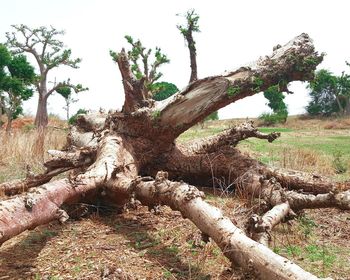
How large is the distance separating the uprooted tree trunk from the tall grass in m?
1.67

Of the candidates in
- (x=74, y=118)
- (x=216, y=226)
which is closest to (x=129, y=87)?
(x=216, y=226)

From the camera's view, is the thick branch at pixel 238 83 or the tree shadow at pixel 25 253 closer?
the tree shadow at pixel 25 253

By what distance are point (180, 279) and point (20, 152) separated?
18.2 ft

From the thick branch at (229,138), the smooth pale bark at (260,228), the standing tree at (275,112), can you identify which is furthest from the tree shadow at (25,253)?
the standing tree at (275,112)

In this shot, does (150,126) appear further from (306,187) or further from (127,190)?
(306,187)

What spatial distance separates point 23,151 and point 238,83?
4.30 m

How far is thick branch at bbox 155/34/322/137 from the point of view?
15.9 feet

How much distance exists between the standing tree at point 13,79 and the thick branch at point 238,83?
1730cm

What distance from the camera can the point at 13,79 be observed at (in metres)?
22.0

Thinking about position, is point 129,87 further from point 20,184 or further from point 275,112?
point 275,112

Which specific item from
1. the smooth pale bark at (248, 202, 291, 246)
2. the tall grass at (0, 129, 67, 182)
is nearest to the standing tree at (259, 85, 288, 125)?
the tall grass at (0, 129, 67, 182)

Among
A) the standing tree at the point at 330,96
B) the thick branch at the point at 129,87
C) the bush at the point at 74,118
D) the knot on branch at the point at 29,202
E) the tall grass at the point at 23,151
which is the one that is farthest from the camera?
the standing tree at the point at 330,96

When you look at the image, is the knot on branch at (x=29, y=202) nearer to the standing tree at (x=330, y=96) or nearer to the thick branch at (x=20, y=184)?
the thick branch at (x=20, y=184)

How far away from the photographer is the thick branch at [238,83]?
15.9ft
